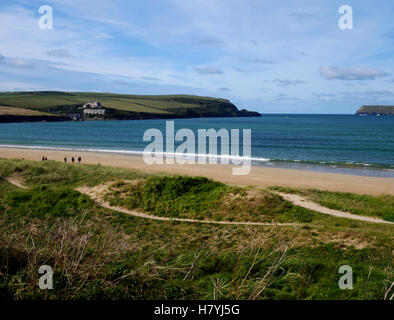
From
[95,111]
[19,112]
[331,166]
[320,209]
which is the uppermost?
[95,111]

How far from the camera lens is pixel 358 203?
1923 cm

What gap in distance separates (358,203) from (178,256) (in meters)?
14.2

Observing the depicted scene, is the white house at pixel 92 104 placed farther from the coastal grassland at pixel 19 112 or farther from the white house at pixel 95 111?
the coastal grassland at pixel 19 112

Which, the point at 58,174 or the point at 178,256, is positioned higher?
the point at 58,174

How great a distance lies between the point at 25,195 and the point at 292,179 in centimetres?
2456

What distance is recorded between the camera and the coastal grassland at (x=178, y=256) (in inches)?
215

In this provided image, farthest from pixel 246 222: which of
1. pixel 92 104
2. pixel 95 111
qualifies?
pixel 92 104

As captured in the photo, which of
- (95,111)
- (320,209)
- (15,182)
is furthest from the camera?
(95,111)

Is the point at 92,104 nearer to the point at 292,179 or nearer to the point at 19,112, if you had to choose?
the point at 19,112

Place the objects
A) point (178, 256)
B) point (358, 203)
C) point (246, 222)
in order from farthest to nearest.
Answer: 1. point (358, 203)
2. point (246, 222)
3. point (178, 256)

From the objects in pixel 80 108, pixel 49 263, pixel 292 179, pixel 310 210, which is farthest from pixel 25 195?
pixel 80 108

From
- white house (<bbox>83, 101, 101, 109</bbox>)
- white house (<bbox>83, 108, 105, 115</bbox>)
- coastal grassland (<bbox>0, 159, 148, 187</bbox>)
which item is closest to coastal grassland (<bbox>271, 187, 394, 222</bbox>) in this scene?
coastal grassland (<bbox>0, 159, 148, 187</bbox>)

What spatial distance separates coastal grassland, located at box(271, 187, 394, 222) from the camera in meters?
17.2

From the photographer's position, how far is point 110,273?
19.0ft
